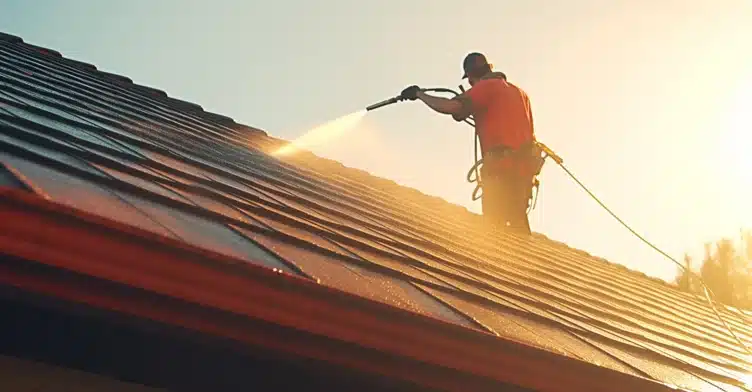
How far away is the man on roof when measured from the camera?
613cm

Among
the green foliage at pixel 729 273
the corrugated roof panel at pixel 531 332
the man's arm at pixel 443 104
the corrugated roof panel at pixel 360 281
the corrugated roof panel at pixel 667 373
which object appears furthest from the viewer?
the green foliage at pixel 729 273

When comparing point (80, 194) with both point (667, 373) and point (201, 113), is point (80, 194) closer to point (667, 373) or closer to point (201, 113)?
point (667, 373)

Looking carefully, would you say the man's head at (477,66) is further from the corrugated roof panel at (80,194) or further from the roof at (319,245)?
the corrugated roof panel at (80,194)

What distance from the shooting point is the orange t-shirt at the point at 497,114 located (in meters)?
6.13

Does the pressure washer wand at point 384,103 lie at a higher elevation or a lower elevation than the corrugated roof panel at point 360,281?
higher

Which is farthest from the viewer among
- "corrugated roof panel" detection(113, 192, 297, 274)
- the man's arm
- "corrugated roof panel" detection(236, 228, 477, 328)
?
the man's arm

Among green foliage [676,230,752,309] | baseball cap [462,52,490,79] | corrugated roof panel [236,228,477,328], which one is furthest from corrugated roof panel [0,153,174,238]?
green foliage [676,230,752,309]

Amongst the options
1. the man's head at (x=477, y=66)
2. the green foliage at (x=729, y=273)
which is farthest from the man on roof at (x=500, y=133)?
the green foliage at (x=729, y=273)

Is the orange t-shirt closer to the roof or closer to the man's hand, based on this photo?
the man's hand

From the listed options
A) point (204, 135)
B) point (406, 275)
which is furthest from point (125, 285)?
point (204, 135)

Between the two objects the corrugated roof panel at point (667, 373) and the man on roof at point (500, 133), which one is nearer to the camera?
the corrugated roof panel at point (667, 373)

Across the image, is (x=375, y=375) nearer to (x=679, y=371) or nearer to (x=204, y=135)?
(x=679, y=371)

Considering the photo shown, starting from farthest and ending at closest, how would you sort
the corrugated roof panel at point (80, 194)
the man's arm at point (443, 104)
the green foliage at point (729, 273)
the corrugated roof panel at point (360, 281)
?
1. the green foliage at point (729, 273)
2. the man's arm at point (443, 104)
3. the corrugated roof panel at point (360, 281)
4. the corrugated roof panel at point (80, 194)

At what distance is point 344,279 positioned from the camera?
6.56ft
